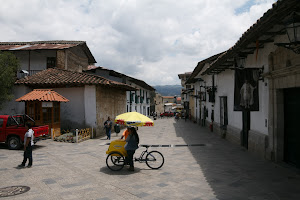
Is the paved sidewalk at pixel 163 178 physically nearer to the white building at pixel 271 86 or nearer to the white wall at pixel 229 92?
the white building at pixel 271 86

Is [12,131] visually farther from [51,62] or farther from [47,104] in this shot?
[51,62]

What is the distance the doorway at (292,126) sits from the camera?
26.6 feet

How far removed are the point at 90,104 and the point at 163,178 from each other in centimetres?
1160

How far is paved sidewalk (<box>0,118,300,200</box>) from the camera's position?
6059 millimetres

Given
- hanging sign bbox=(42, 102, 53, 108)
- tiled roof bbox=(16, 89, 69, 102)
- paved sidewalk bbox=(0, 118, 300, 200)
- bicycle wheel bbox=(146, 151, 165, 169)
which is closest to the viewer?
paved sidewalk bbox=(0, 118, 300, 200)

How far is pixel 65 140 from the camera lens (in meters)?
15.5

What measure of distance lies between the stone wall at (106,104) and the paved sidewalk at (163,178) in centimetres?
760

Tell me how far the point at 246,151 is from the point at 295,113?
380 centimetres

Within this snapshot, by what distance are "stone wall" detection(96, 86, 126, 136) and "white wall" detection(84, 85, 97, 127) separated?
34 cm

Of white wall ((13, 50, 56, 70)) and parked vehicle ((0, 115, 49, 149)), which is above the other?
white wall ((13, 50, 56, 70))


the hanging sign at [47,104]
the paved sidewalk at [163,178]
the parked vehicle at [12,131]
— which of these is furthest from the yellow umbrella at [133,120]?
the hanging sign at [47,104]

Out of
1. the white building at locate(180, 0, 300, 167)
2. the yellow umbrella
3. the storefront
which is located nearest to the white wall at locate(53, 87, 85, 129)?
the storefront

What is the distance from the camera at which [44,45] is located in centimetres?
2527

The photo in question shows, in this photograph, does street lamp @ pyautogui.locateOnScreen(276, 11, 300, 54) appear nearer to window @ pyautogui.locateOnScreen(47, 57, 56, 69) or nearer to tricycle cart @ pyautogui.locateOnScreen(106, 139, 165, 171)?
tricycle cart @ pyautogui.locateOnScreen(106, 139, 165, 171)
